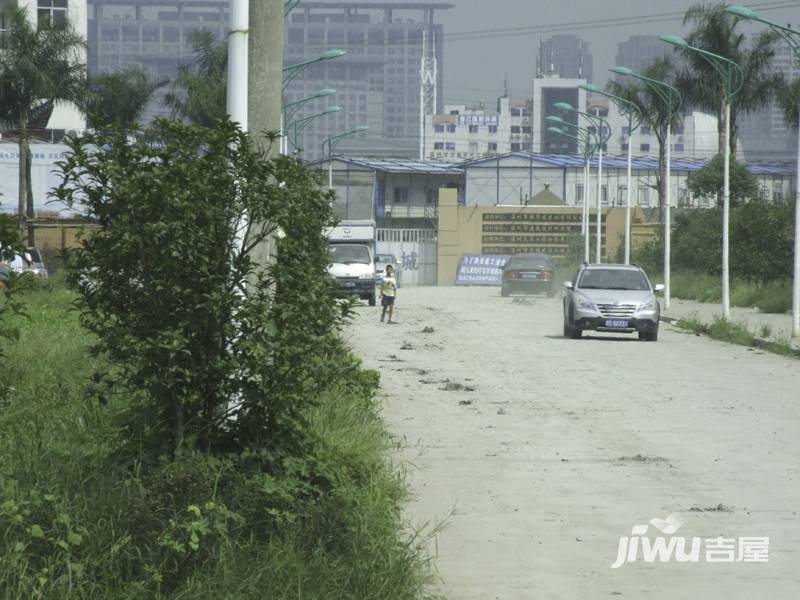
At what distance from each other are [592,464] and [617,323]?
17.6 meters

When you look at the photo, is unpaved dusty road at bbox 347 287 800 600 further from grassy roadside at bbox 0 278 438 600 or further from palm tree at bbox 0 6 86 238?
palm tree at bbox 0 6 86 238

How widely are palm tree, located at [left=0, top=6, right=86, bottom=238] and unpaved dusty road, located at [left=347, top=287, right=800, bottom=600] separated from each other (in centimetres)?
3887

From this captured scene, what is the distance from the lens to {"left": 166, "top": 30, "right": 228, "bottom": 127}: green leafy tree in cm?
6494

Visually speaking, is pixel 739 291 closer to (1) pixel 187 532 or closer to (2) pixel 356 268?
→ (2) pixel 356 268

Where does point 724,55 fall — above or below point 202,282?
above

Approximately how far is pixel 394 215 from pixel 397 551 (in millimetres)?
100471

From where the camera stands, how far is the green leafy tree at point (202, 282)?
23.6 ft

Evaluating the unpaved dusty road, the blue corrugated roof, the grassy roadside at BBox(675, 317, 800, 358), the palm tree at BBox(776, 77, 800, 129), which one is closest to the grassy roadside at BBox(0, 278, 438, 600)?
the unpaved dusty road

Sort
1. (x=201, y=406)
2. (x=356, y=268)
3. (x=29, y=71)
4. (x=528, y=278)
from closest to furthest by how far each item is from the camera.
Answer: (x=201, y=406) < (x=356, y=268) < (x=29, y=71) < (x=528, y=278)

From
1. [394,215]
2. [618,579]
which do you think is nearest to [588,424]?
[618,579]

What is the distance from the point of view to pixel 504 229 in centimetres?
9125

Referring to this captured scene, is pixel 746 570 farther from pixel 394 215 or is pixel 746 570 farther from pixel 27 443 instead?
pixel 394 215

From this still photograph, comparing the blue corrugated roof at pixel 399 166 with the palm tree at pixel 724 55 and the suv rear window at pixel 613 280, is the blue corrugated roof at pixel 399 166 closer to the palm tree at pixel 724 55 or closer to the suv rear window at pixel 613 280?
the palm tree at pixel 724 55

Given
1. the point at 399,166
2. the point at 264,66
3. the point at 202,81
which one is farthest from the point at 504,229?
the point at 264,66
